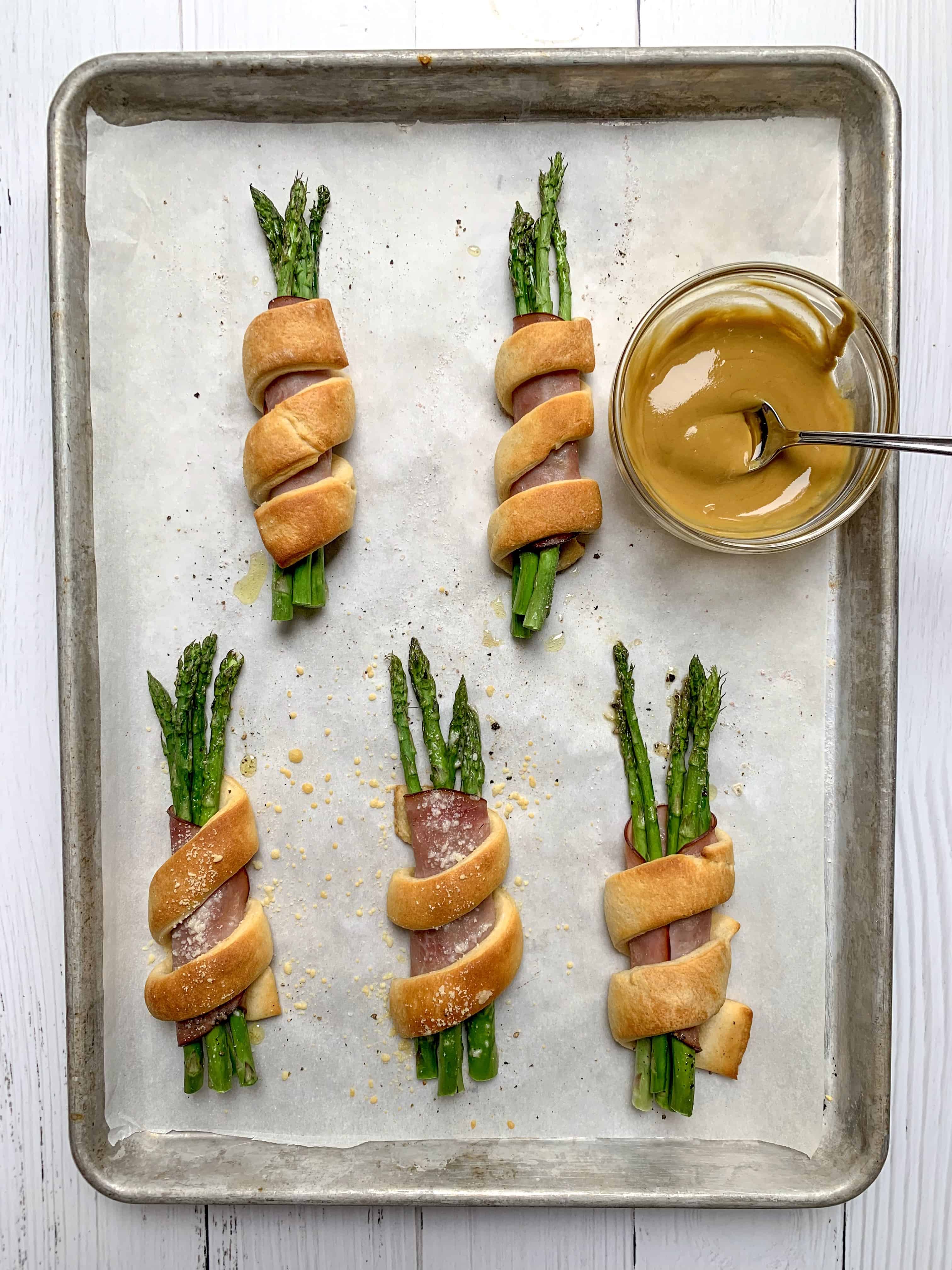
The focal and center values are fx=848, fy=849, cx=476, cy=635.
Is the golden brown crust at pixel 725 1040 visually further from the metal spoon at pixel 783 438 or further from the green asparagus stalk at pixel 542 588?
the metal spoon at pixel 783 438

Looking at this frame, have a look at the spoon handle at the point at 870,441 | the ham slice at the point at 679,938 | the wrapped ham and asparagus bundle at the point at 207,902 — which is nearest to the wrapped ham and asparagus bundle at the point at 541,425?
the spoon handle at the point at 870,441

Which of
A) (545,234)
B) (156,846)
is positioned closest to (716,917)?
(156,846)

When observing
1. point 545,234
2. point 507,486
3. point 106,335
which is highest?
point 545,234

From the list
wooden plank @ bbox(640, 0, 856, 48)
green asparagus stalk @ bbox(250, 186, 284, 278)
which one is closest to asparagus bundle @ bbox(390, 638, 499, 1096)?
green asparagus stalk @ bbox(250, 186, 284, 278)

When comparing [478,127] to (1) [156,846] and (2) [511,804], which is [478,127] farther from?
(1) [156,846]

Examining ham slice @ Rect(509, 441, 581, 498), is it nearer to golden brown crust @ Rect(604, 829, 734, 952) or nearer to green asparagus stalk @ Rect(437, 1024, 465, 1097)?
golden brown crust @ Rect(604, 829, 734, 952)

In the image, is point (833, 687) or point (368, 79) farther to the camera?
point (833, 687)
